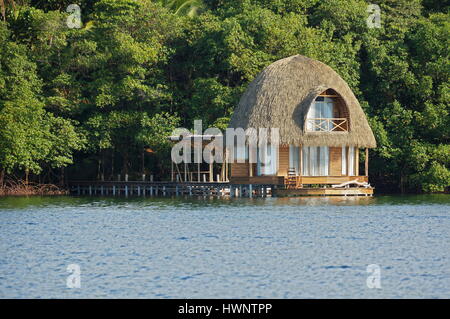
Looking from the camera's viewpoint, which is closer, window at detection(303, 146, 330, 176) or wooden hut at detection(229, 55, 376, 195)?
wooden hut at detection(229, 55, 376, 195)

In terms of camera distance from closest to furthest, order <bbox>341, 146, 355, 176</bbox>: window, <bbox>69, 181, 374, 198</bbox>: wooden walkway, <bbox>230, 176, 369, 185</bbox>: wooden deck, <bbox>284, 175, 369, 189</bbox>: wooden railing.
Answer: <bbox>69, 181, 374, 198</bbox>: wooden walkway
<bbox>284, 175, 369, 189</bbox>: wooden railing
<bbox>230, 176, 369, 185</bbox>: wooden deck
<bbox>341, 146, 355, 176</bbox>: window

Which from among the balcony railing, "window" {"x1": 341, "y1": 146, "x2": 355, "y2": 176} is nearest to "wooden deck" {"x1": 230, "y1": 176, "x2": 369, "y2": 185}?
"window" {"x1": 341, "y1": 146, "x2": 355, "y2": 176}

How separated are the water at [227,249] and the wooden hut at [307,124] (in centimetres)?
569

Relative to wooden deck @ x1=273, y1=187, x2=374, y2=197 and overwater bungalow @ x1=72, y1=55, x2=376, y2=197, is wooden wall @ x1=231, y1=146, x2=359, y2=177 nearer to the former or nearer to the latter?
overwater bungalow @ x1=72, y1=55, x2=376, y2=197

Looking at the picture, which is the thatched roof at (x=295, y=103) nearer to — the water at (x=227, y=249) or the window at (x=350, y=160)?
the window at (x=350, y=160)

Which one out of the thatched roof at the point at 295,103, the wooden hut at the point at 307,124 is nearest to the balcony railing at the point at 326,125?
the wooden hut at the point at 307,124

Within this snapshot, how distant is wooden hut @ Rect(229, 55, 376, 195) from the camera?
50016 mm

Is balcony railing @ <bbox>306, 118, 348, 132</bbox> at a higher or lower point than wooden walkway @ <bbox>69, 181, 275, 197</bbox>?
higher

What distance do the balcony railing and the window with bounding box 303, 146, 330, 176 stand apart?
1127mm

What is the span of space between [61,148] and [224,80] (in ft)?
38.3

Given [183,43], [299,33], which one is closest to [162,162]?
[183,43]

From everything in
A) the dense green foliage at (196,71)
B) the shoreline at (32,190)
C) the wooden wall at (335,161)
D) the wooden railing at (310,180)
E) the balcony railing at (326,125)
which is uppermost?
the dense green foliage at (196,71)

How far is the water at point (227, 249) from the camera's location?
72.4 ft

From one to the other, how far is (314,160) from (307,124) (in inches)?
89.0
